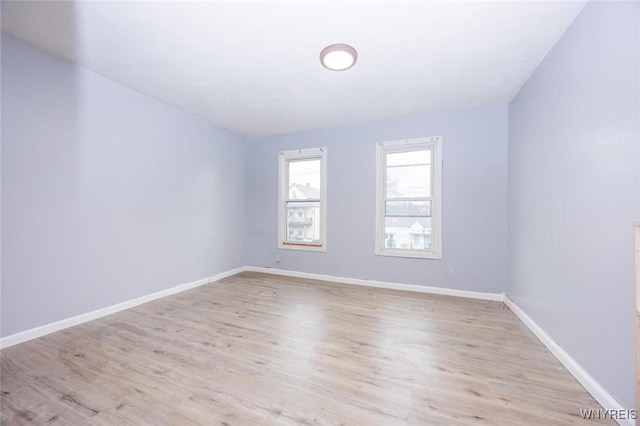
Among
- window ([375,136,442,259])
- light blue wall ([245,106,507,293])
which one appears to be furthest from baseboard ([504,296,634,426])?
window ([375,136,442,259])

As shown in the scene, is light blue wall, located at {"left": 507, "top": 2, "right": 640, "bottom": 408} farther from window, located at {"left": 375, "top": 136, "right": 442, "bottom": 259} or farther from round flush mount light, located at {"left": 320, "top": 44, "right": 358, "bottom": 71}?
round flush mount light, located at {"left": 320, "top": 44, "right": 358, "bottom": 71}

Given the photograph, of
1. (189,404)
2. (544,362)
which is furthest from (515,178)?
(189,404)

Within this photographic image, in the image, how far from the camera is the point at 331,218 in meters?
4.26

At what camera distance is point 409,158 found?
3.85 meters

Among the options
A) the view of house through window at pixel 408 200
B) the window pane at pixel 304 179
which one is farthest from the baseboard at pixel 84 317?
the view of house through window at pixel 408 200

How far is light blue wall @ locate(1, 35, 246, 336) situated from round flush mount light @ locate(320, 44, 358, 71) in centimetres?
237

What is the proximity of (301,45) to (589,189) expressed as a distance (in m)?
2.38

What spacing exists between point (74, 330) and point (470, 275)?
454 cm

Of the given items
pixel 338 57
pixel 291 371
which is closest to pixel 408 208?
pixel 338 57

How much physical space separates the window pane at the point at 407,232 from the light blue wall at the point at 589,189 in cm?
132

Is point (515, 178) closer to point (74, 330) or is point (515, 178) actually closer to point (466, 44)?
point (466, 44)

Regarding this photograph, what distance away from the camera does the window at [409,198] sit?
3.64 metres

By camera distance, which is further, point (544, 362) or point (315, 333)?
point (315, 333)

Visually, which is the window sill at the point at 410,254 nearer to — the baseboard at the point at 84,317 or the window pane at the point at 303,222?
the window pane at the point at 303,222
